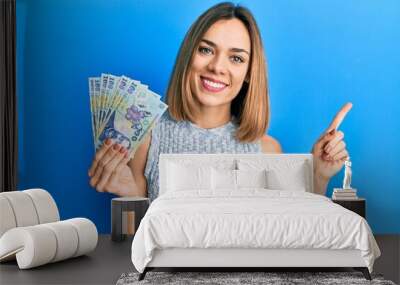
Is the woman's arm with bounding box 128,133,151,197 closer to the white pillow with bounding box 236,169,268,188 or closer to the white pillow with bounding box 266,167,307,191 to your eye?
the white pillow with bounding box 236,169,268,188

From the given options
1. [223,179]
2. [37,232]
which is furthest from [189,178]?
[37,232]

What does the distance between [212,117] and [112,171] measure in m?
1.20

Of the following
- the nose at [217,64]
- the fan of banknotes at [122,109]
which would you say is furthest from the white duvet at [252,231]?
the nose at [217,64]

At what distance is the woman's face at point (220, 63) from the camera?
677 centimetres

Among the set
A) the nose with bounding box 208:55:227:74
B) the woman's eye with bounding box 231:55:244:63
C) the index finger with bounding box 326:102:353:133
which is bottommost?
the index finger with bounding box 326:102:353:133

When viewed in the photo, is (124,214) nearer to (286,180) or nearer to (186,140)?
(186,140)

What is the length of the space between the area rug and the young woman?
2.14 metres

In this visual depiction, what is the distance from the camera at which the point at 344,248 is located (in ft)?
15.0

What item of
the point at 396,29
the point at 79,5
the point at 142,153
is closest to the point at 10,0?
the point at 79,5

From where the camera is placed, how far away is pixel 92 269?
511 cm

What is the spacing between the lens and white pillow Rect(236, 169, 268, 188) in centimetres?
617

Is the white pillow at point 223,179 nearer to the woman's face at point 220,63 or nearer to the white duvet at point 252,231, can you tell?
the woman's face at point 220,63

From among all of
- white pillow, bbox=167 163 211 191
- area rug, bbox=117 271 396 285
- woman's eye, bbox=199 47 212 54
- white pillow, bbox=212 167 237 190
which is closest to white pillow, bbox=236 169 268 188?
white pillow, bbox=212 167 237 190

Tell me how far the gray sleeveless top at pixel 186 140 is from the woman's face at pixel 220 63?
296 mm
